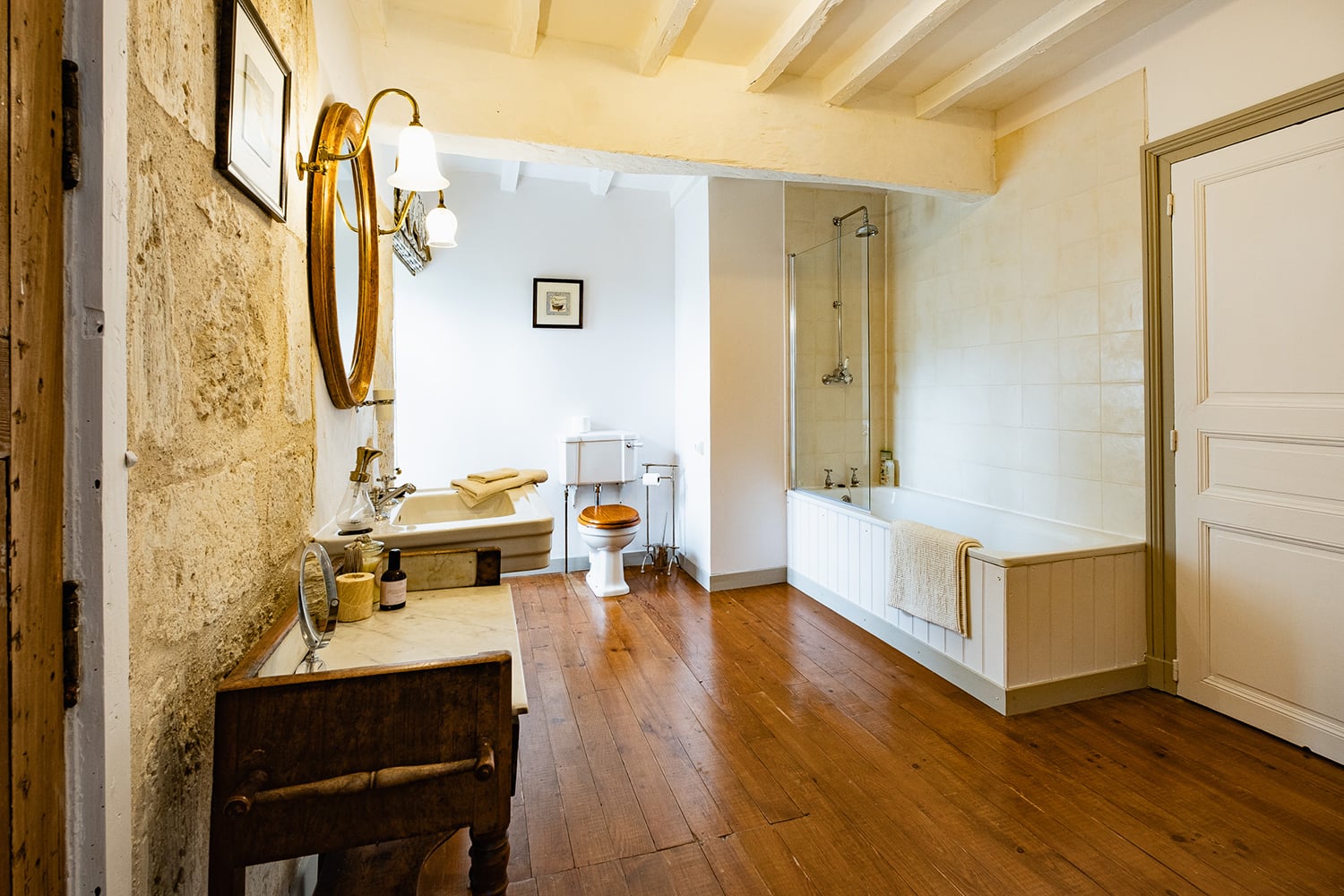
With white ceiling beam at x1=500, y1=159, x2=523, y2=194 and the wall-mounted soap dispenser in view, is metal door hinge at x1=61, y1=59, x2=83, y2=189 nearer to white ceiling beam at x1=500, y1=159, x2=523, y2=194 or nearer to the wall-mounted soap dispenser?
the wall-mounted soap dispenser

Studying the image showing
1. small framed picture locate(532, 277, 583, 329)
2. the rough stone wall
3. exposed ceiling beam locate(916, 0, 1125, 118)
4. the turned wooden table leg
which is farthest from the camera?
small framed picture locate(532, 277, 583, 329)

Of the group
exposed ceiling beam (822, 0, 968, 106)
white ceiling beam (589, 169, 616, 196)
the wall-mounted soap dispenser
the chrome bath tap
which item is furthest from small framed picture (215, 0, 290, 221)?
white ceiling beam (589, 169, 616, 196)

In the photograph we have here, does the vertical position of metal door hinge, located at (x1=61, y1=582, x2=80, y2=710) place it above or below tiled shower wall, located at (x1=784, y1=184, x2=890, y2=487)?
below

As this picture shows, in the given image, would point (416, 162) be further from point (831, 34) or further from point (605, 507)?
point (605, 507)

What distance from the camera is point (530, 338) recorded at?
14.0ft

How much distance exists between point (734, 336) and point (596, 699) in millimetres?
2283

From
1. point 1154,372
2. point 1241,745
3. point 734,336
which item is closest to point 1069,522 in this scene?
point 1154,372

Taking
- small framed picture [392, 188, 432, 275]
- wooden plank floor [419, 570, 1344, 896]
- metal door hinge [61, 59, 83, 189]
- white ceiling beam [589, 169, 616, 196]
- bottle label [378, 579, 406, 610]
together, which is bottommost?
wooden plank floor [419, 570, 1344, 896]

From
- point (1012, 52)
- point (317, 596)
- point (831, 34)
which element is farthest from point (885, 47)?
point (317, 596)

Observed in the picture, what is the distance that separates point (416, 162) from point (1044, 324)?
2757mm

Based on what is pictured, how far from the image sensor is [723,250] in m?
3.90

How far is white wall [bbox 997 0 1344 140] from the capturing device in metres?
2.07

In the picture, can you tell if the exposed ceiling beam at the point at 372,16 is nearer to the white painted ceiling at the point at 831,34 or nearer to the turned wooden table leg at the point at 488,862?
the white painted ceiling at the point at 831,34

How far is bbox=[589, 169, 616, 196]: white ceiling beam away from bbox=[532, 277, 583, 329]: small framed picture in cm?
60
